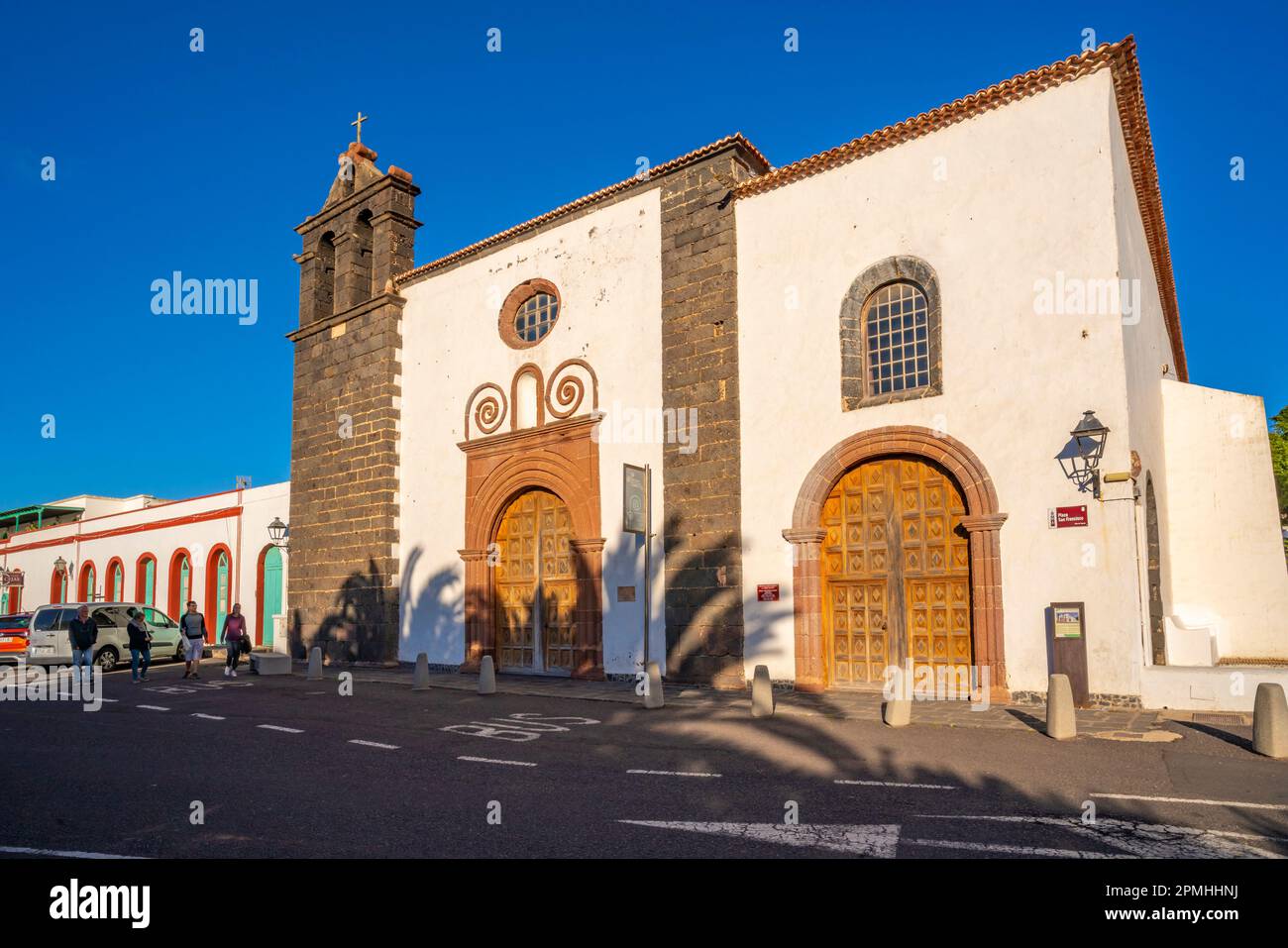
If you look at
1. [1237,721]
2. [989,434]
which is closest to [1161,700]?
[1237,721]

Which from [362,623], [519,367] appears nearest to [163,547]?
[362,623]

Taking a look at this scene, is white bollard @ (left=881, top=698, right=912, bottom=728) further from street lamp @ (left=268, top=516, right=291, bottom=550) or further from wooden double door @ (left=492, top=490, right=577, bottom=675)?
street lamp @ (left=268, top=516, right=291, bottom=550)

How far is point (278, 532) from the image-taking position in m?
27.2

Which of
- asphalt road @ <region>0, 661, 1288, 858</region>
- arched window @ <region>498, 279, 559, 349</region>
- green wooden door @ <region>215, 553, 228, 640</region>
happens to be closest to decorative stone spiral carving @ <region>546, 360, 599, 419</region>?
arched window @ <region>498, 279, 559, 349</region>

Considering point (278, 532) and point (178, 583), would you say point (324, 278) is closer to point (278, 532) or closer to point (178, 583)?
point (278, 532)

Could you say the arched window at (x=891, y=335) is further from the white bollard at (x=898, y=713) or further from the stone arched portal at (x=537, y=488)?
the stone arched portal at (x=537, y=488)

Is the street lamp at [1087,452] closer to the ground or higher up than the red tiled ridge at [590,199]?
closer to the ground

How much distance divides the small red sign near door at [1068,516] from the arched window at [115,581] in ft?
125

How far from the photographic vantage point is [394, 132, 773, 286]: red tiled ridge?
52.1 feet

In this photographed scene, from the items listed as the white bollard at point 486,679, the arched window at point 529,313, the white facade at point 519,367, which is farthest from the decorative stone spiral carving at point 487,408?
the white bollard at point 486,679

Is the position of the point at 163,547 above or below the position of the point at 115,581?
above

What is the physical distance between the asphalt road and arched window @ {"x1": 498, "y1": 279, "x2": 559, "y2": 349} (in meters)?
9.10

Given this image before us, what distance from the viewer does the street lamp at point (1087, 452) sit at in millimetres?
11578

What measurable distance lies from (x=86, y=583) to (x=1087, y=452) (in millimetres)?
42752
